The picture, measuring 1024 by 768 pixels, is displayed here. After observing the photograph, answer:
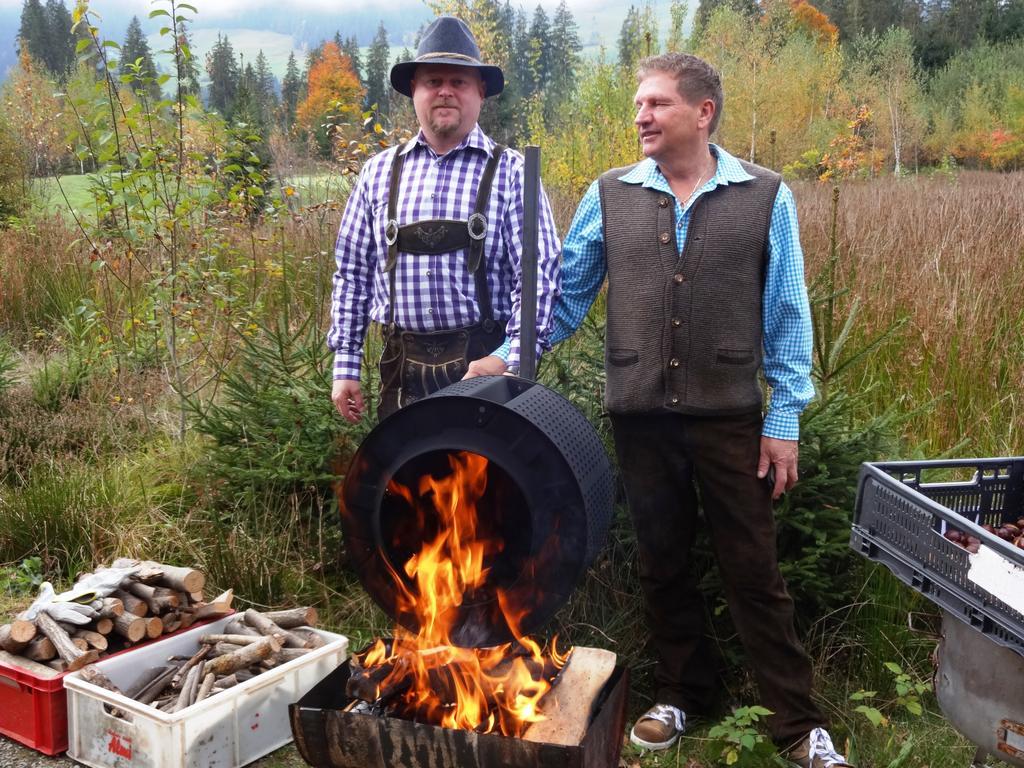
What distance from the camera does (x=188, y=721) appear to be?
10.9 ft

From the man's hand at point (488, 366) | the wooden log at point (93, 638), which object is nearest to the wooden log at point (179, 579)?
the wooden log at point (93, 638)

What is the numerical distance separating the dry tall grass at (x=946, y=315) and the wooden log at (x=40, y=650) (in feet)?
11.6

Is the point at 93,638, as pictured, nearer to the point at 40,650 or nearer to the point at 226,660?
the point at 40,650

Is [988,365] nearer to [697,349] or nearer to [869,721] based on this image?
[869,721]

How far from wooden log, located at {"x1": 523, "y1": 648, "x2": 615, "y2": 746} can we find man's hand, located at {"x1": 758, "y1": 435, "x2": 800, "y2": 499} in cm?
79

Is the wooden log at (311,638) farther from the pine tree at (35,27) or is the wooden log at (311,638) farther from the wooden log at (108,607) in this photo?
the pine tree at (35,27)

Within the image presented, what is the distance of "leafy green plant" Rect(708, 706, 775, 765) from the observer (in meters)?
3.25

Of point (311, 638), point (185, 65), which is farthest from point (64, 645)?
point (185, 65)

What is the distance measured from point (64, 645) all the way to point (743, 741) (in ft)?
8.09

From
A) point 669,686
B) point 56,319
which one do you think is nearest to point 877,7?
point 56,319

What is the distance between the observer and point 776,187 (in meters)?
3.22

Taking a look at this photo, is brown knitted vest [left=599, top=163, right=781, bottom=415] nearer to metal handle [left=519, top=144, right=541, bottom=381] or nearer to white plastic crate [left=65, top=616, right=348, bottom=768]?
metal handle [left=519, top=144, right=541, bottom=381]

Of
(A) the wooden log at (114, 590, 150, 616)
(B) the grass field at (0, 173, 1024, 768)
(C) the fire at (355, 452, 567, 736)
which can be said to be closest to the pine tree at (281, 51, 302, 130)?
(B) the grass field at (0, 173, 1024, 768)

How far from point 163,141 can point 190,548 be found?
2.96 m
